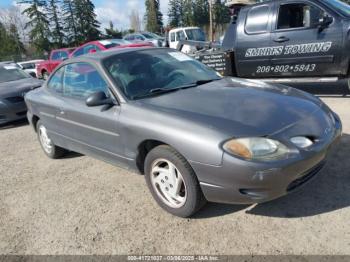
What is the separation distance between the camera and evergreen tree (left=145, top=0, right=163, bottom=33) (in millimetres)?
59938

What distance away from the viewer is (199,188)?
2.90 m

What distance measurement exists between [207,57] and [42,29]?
44.1 meters

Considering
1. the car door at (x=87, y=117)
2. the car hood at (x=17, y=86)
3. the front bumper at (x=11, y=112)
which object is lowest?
the front bumper at (x=11, y=112)

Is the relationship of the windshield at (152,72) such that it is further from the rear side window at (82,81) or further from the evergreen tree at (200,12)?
the evergreen tree at (200,12)

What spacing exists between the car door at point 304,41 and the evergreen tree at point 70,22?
152ft

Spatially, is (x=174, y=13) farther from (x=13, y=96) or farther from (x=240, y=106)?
(x=240, y=106)

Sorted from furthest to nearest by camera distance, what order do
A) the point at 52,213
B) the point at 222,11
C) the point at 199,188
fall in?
the point at 222,11, the point at 52,213, the point at 199,188

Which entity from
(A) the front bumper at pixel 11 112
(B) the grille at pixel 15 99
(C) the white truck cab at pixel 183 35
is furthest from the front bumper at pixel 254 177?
(C) the white truck cab at pixel 183 35

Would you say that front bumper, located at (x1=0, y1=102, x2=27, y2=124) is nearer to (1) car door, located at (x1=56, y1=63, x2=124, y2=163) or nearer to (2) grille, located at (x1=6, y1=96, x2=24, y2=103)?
(2) grille, located at (x1=6, y1=96, x2=24, y2=103)

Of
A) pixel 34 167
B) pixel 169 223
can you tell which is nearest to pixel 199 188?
pixel 169 223

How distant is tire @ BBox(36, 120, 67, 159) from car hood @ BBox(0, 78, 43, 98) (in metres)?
3.37

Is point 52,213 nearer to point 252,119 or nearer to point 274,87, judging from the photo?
point 252,119

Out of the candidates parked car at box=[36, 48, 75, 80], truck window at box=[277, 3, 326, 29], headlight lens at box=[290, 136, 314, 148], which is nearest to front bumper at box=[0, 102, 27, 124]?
truck window at box=[277, 3, 326, 29]

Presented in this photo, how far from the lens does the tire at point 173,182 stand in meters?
2.91
